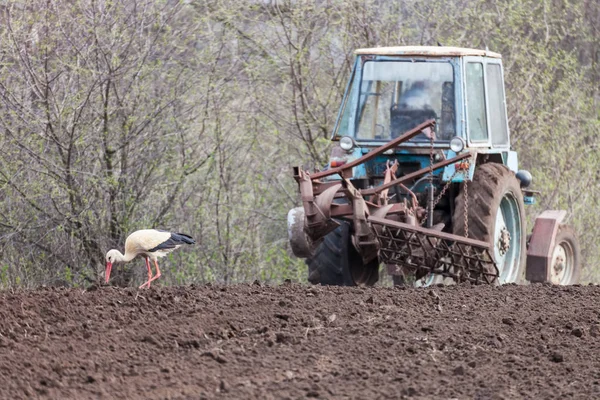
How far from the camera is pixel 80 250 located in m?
12.0

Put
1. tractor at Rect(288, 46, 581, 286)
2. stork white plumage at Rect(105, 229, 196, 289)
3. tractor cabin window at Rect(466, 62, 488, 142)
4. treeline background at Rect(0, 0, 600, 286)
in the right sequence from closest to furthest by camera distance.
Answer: stork white plumage at Rect(105, 229, 196, 289) → tractor at Rect(288, 46, 581, 286) → tractor cabin window at Rect(466, 62, 488, 142) → treeline background at Rect(0, 0, 600, 286)

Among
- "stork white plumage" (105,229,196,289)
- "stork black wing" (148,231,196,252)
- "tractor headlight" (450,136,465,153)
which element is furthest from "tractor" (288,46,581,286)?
"stork white plumage" (105,229,196,289)

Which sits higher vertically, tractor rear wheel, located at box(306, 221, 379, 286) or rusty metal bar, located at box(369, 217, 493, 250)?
rusty metal bar, located at box(369, 217, 493, 250)

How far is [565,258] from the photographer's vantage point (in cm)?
1198

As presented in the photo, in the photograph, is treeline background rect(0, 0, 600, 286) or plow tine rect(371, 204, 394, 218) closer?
plow tine rect(371, 204, 394, 218)

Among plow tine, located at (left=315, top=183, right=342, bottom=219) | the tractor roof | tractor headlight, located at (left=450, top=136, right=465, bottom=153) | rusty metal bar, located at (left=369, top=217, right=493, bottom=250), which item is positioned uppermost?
the tractor roof

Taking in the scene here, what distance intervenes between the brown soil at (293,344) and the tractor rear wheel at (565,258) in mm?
3221

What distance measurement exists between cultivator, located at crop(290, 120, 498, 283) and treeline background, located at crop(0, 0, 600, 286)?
125 inches

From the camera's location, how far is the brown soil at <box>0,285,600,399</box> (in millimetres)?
5160

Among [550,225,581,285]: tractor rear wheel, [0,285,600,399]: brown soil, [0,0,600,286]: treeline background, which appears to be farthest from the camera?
[550,225,581,285]: tractor rear wheel

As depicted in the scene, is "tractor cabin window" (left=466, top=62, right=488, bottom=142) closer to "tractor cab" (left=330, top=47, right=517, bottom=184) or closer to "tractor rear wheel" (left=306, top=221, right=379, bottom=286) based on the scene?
"tractor cab" (left=330, top=47, right=517, bottom=184)

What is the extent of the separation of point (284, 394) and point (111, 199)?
24.2 ft

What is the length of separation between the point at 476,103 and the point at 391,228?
1.98 m

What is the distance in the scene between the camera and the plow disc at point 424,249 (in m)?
8.98
